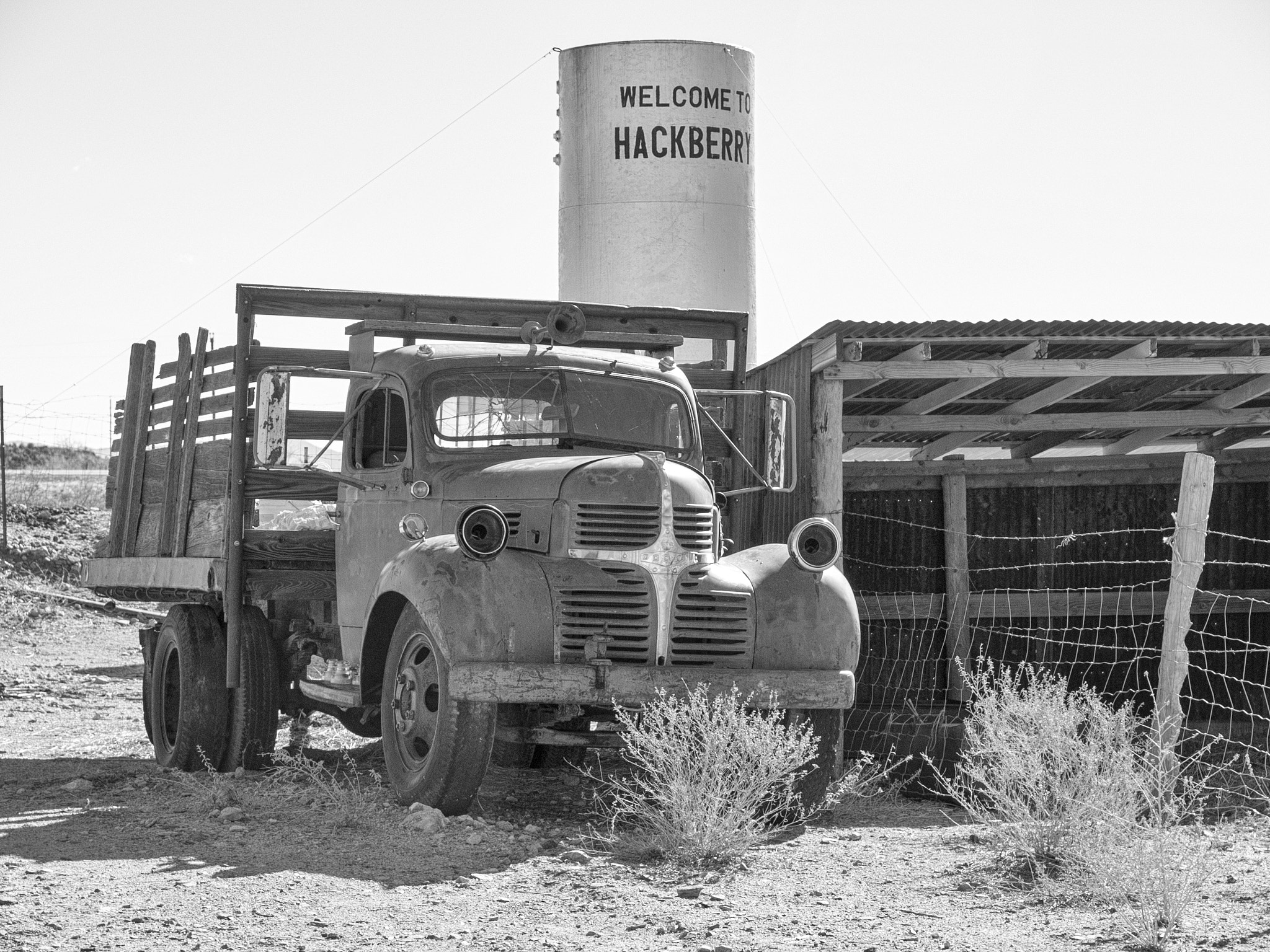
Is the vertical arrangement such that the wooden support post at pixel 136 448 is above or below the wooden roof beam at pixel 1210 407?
below

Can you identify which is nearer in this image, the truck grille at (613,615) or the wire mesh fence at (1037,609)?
the truck grille at (613,615)

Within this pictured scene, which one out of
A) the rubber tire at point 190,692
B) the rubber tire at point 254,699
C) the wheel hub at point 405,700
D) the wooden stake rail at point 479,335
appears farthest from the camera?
the rubber tire at point 190,692

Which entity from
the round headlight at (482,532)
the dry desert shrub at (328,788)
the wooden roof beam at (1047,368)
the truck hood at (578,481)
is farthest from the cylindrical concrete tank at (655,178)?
the round headlight at (482,532)

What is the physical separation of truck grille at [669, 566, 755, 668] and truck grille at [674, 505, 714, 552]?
124 mm

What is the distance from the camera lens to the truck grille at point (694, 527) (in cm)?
759

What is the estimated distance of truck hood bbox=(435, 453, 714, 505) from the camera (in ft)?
24.8

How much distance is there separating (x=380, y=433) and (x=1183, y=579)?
4.52m

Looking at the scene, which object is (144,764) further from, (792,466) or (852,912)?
(852,912)

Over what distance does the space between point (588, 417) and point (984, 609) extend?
5.78 meters

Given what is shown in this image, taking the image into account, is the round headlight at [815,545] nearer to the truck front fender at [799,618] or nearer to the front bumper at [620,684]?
the truck front fender at [799,618]

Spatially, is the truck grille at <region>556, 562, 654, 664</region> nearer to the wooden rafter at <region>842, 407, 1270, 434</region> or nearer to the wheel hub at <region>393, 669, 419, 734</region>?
the wheel hub at <region>393, 669, 419, 734</region>

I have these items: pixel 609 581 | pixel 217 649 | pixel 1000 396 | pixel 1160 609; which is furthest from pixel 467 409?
pixel 1160 609

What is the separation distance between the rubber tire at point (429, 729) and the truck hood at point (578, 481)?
767 millimetres

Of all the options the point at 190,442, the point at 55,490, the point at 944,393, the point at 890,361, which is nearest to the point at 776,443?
the point at 890,361
